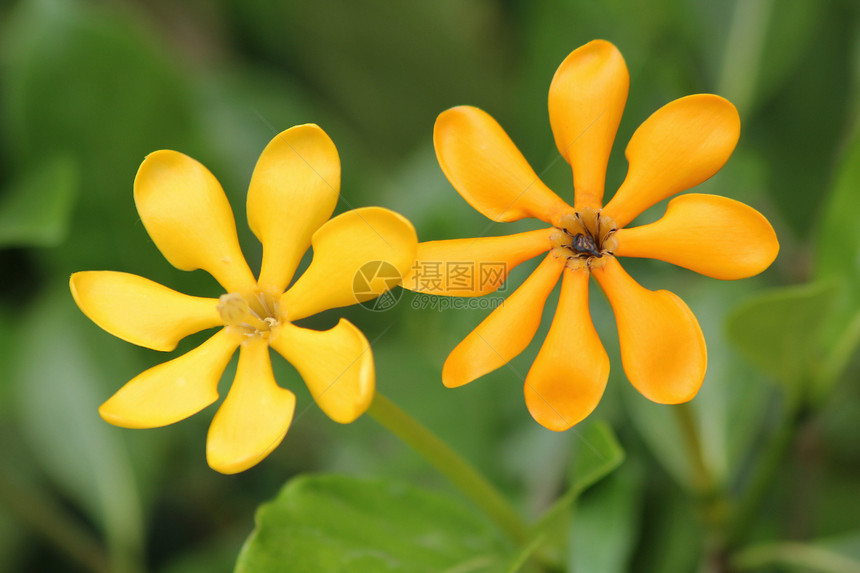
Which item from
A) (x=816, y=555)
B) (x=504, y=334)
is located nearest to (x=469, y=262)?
(x=504, y=334)

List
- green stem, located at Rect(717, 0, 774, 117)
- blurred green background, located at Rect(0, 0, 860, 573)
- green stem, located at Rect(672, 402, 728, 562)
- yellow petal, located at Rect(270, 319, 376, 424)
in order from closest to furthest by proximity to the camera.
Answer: yellow petal, located at Rect(270, 319, 376, 424) → green stem, located at Rect(672, 402, 728, 562) → blurred green background, located at Rect(0, 0, 860, 573) → green stem, located at Rect(717, 0, 774, 117)

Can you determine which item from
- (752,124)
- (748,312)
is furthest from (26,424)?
(752,124)

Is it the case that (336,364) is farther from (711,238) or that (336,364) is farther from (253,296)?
(711,238)

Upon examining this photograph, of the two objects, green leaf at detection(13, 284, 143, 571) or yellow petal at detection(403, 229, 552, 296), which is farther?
green leaf at detection(13, 284, 143, 571)

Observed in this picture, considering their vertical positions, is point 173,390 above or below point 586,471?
below

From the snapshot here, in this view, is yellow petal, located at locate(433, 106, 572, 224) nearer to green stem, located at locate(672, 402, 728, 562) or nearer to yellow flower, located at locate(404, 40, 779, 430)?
yellow flower, located at locate(404, 40, 779, 430)

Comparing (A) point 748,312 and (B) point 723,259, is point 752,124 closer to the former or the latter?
(A) point 748,312

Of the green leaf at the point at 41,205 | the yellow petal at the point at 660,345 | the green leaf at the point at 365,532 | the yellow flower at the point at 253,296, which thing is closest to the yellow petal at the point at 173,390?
the yellow flower at the point at 253,296

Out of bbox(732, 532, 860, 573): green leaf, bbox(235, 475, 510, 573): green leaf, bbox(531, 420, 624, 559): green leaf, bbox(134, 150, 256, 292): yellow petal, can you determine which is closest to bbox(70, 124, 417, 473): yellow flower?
bbox(134, 150, 256, 292): yellow petal
